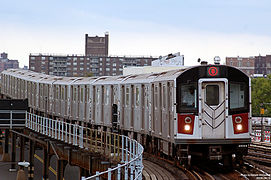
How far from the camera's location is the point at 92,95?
27484 millimetres

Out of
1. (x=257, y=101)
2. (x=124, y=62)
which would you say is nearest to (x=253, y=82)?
(x=257, y=101)

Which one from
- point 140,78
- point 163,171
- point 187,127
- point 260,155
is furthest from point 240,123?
point 140,78

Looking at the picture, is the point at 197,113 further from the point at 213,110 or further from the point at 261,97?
the point at 261,97

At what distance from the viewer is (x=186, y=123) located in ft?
52.2

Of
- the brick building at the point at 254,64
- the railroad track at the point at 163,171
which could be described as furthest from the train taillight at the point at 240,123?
the brick building at the point at 254,64

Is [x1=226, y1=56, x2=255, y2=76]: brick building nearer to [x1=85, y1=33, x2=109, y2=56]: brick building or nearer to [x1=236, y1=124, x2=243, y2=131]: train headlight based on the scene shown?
[x1=85, y1=33, x2=109, y2=56]: brick building

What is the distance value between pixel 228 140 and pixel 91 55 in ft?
427

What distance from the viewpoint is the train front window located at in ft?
52.2

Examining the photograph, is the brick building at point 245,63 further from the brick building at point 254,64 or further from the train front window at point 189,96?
the train front window at point 189,96

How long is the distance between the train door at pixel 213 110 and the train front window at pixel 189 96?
0.21m

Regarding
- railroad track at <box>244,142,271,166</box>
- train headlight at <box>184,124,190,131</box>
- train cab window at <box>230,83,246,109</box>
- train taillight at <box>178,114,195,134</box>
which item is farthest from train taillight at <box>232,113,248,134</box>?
railroad track at <box>244,142,271,166</box>

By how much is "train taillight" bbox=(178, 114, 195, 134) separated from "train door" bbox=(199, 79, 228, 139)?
1.13 feet

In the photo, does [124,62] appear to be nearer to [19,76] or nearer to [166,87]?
[19,76]

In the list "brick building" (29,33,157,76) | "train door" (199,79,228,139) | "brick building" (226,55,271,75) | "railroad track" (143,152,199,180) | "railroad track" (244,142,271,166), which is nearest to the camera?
"railroad track" (143,152,199,180)
